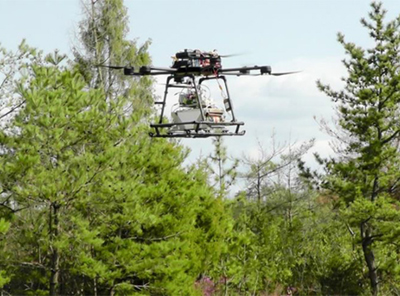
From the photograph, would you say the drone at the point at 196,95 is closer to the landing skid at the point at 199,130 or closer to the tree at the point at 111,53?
the landing skid at the point at 199,130

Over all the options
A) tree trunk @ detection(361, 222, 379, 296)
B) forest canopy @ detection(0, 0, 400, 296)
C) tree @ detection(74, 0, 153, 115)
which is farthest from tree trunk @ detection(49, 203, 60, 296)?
tree trunk @ detection(361, 222, 379, 296)

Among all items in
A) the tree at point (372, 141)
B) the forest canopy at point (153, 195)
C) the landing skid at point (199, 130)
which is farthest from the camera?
the tree at point (372, 141)

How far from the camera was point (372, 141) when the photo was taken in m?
22.3

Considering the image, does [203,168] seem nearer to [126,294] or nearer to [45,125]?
[126,294]

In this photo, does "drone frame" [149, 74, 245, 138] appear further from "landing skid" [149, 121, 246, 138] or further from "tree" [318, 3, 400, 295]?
"tree" [318, 3, 400, 295]

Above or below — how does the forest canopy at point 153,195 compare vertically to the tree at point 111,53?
below

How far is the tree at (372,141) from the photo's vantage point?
72.2ft

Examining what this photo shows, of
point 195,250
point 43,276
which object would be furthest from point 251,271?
point 43,276

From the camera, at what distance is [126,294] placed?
19500 mm

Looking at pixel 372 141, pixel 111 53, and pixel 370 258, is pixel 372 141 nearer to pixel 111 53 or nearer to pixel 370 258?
pixel 370 258

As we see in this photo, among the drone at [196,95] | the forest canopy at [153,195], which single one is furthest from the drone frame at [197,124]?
the forest canopy at [153,195]

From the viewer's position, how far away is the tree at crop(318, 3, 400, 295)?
22000 millimetres

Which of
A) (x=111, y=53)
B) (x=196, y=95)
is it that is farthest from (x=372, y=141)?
(x=196, y=95)

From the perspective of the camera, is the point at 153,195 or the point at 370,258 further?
the point at 370,258
